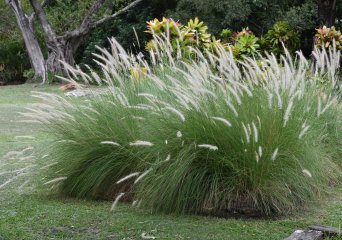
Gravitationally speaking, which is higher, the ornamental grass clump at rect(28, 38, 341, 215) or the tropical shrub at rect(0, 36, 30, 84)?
the tropical shrub at rect(0, 36, 30, 84)

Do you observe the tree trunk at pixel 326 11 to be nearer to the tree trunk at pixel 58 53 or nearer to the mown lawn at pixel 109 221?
the tree trunk at pixel 58 53

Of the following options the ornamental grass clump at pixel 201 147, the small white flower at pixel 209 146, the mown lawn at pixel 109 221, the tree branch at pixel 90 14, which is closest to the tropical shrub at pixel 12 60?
the tree branch at pixel 90 14

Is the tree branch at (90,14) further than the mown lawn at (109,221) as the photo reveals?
Yes

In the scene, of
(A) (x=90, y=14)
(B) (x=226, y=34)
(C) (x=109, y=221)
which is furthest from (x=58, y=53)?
(C) (x=109, y=221)

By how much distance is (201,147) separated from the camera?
170 inches

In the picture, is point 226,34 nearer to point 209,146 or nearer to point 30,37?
point 209,146

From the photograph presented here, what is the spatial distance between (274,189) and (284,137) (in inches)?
14.8

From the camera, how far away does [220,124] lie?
4.34 m

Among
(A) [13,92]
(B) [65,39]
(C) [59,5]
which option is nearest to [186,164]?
(A) [13,92]

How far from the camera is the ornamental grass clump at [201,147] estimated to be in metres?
4.30

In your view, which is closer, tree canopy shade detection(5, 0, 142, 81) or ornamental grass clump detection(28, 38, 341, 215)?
→ ornamental grass clump detection(28, 38, 341, 215)

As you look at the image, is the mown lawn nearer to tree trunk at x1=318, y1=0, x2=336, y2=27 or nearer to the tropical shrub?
tree trunk at x1=318, y1=0, x2=336, y2=27

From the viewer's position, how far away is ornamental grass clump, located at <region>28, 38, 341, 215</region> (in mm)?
4301

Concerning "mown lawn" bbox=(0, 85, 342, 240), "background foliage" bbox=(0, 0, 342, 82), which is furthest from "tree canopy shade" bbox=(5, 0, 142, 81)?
"mown lawn" bbox=(0, 85, 342, 240)
